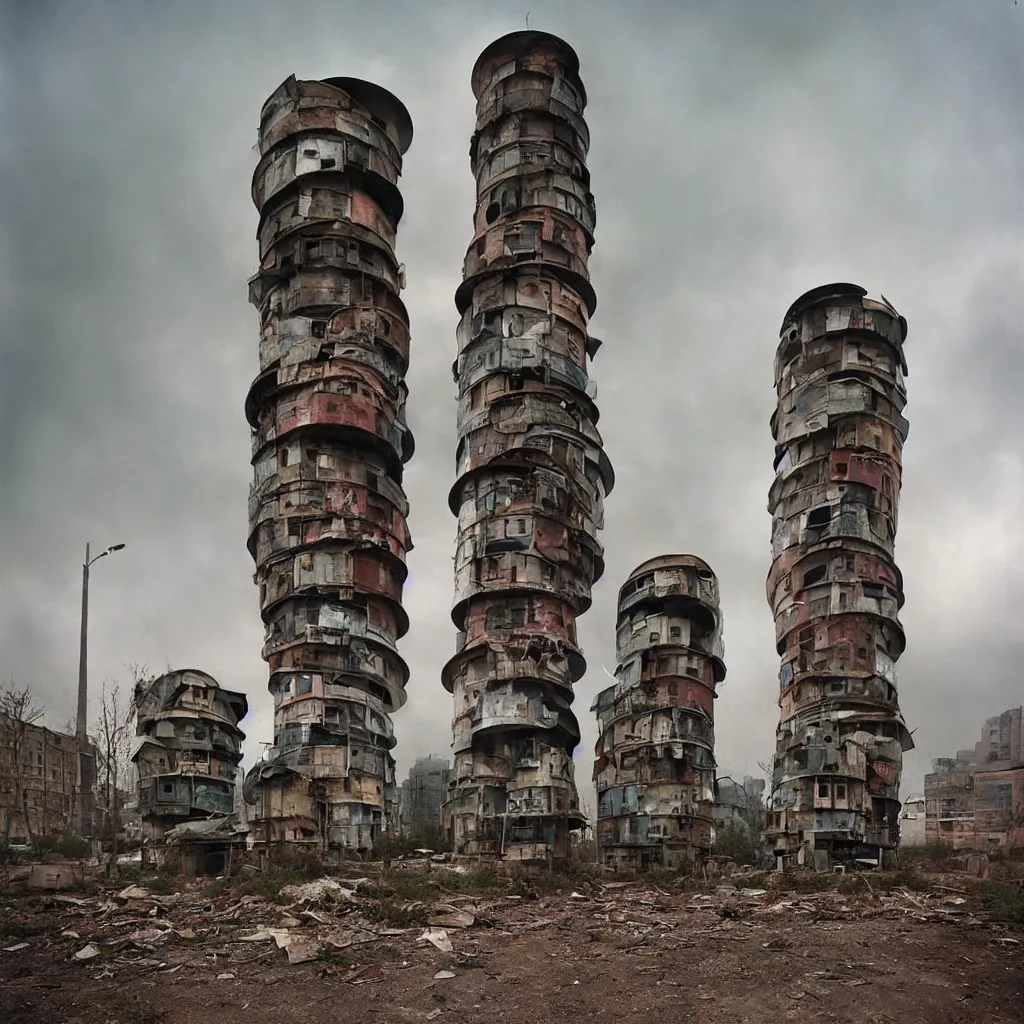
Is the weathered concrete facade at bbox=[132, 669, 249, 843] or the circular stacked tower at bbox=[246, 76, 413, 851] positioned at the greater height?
the circular stacked tower at bbox=[246, 76, 413, 851]

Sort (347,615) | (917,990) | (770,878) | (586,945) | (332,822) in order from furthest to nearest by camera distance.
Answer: (347,615), (332,822), (770,878), (586,945), (917,990)

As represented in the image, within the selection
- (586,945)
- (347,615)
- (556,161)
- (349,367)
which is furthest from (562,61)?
(586,945)

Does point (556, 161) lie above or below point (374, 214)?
above

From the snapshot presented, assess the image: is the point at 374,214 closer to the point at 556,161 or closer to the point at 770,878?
the point at 556,161

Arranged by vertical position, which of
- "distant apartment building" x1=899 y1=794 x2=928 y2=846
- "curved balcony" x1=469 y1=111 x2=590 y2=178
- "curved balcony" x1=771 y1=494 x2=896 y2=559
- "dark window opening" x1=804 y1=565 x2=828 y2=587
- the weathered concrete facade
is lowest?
"distant apartment building" x1=899 y1=794 x2=928 y2=846

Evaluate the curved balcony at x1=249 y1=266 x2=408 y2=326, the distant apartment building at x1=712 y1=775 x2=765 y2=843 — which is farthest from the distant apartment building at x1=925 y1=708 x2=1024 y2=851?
the curved balcony at x1=249 y1=266 x2=408 y2=326

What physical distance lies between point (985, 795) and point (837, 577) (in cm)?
4205

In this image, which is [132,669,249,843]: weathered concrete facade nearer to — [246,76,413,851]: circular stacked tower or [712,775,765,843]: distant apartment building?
[246,76,413,851]: circular stacked tower

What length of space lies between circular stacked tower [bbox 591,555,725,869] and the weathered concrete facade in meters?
17.4

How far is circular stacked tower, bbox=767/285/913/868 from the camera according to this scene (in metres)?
43.7

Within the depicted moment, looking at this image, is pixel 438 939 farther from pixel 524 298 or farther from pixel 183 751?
pixel 524 298

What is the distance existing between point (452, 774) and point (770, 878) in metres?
16.2

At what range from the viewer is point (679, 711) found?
163 ft

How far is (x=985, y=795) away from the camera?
80250 millimetres
